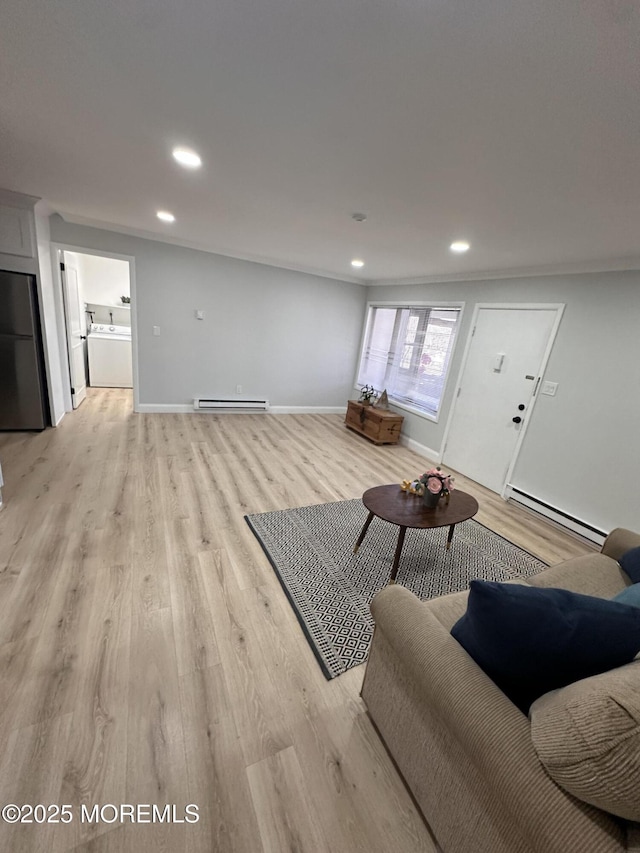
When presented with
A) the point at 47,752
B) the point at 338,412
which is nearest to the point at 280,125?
the point at 47,752

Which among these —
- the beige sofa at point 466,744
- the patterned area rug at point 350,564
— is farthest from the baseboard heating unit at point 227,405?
the beige sofa at point 466,744

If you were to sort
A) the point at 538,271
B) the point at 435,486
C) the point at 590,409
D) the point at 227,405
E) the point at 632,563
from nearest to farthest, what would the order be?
the point at 632,563, the point at 435,486, the point at 590,409, the point at 538,271, the point at 227,405

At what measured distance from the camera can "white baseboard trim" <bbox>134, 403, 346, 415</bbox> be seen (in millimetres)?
4809

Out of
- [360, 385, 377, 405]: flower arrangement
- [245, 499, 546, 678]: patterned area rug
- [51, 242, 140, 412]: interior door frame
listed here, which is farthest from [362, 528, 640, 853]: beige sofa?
[51, 242, 140, 412]: interior door frame

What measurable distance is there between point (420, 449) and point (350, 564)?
2.79 metres

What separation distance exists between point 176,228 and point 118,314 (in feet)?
12.8

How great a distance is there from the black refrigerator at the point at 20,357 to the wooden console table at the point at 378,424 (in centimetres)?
403

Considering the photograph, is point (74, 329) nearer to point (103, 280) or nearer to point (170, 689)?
point (103, 280)

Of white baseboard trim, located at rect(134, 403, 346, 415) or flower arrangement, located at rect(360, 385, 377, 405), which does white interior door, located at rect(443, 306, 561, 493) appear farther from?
white baseboard trim, located at rect(134, 403, 346, 415)

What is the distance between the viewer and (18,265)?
3.33 meters

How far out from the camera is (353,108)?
1.27 metres

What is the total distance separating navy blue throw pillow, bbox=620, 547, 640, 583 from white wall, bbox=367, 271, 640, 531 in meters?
1.15

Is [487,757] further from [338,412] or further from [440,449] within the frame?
[338,412]

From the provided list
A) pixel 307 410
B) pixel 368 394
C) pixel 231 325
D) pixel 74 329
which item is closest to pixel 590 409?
pixel 368 394
